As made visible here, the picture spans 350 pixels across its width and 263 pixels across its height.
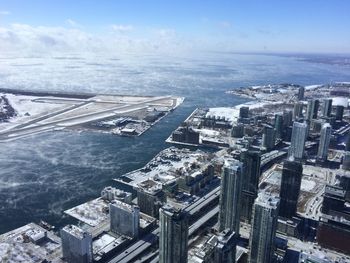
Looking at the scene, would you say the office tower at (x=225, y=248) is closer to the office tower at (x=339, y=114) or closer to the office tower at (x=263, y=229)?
the office tower at (x=263, y=229)

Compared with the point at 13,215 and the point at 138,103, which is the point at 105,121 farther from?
the point at 13,215

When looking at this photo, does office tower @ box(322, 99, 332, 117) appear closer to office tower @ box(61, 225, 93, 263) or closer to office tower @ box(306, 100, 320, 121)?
office tower @ box(306, 100, 320, 121)

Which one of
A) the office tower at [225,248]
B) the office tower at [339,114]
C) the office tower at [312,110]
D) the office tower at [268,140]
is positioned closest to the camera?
the office tower at [225,248]

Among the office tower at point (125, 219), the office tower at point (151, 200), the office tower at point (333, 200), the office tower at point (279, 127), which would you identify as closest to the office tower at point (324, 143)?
the office tower at point (279, 127)

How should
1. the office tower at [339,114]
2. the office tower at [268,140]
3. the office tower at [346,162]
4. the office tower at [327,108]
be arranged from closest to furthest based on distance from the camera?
1. the office tower at [346,162]
2. the office tower at [268,140]
3. the office tower at [339,114]
4. the office tower at [327,108]

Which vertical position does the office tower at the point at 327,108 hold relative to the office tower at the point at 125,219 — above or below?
above

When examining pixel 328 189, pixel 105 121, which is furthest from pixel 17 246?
pixel 105 121

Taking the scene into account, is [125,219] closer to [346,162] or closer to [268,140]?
[268,140]
